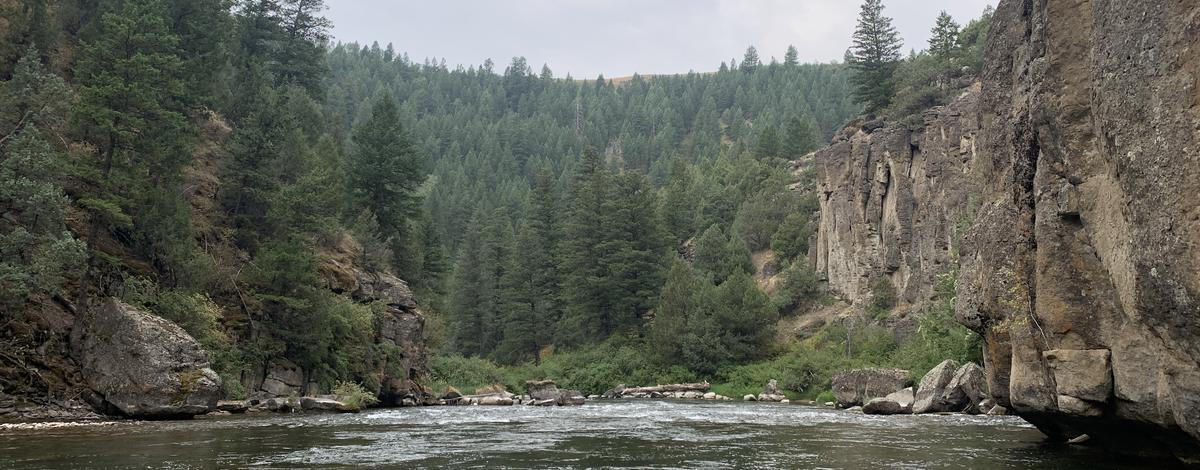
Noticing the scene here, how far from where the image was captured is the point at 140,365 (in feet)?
89.6

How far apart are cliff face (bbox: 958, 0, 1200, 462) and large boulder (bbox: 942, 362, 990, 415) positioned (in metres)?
11.0

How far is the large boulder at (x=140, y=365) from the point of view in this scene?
27.2 m

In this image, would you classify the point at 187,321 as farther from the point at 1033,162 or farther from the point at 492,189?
the point at 492,189

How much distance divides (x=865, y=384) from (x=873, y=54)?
47.1m

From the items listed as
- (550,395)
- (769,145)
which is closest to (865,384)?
(550,395)

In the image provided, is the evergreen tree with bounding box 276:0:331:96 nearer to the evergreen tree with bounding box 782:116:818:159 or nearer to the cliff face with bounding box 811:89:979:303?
the cliff face with bounding box 811:89:979:303

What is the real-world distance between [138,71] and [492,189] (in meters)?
103

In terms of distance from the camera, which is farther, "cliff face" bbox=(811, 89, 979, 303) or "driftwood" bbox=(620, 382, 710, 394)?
"driftwood" bbox=(620, 382, 710, 394)

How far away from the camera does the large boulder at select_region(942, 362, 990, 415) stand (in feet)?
102

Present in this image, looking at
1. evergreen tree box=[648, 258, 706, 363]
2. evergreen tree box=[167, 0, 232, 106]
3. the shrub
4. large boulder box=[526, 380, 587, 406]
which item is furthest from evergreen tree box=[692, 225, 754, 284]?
evergreen tree box=[167, 0, 232, 106]

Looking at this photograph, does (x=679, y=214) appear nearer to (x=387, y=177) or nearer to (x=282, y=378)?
Result: (x=387, y=177)

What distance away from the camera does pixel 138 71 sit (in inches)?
1296

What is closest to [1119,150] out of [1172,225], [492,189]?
[1172,225]

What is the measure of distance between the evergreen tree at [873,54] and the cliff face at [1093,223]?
57.6 metres
